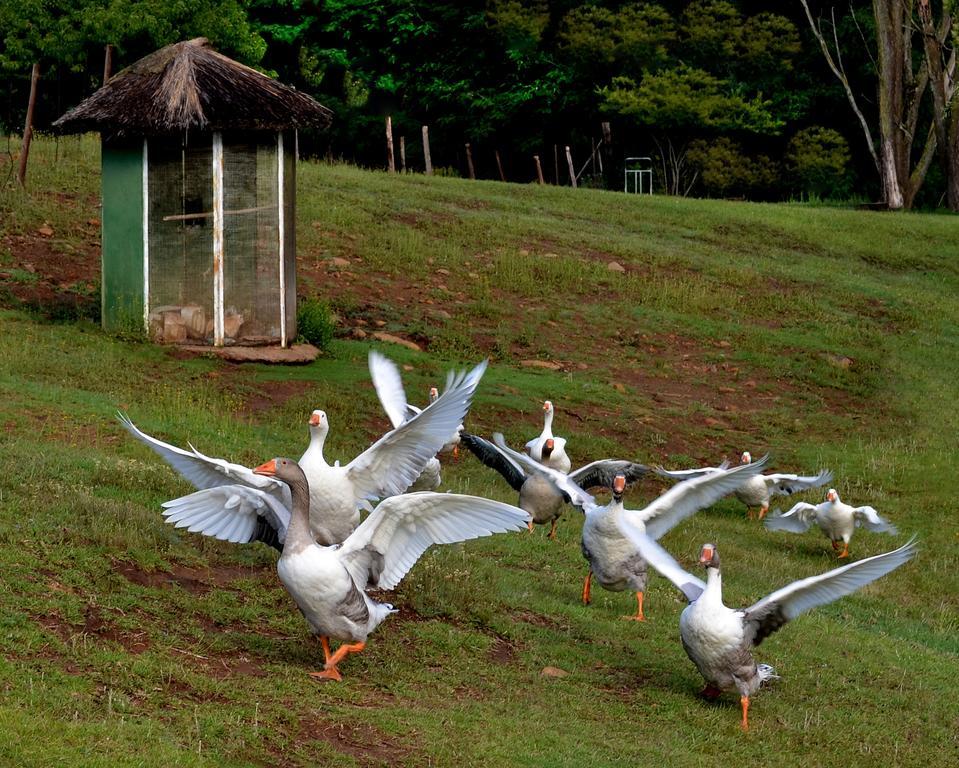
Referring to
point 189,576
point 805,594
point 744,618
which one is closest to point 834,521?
point 805,594

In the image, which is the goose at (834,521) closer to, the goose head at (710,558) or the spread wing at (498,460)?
the spread wing at (498,460)

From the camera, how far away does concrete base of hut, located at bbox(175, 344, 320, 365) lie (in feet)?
58.8

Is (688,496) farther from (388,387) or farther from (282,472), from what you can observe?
(282,472)

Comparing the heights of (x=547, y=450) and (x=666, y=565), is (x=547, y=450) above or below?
above

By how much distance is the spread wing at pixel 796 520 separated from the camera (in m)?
14.5

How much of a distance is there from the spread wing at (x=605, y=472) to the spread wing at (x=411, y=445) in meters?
3.22

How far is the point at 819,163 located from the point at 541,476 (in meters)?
33.5

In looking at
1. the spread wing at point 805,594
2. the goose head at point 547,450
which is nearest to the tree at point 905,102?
the goose head at point 547,450

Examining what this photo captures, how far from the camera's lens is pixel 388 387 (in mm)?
11828

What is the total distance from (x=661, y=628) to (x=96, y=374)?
818 centimetres

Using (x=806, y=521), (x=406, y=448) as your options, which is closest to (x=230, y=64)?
(x=806, y=521)

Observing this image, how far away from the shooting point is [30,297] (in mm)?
19375

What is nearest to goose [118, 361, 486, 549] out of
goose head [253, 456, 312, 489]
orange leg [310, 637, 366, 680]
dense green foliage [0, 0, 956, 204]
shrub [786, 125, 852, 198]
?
goose head [253, 456, 312, 489]

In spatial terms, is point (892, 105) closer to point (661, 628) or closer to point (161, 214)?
point (161, 214)
